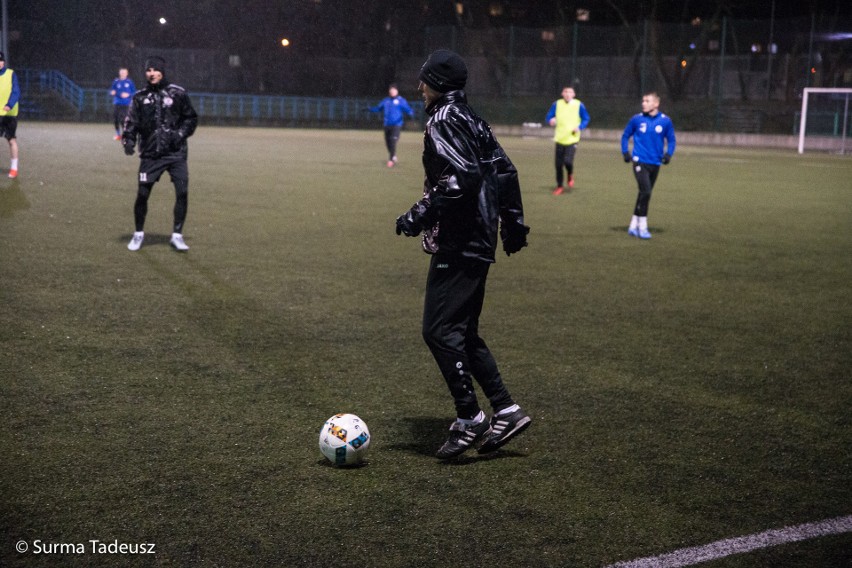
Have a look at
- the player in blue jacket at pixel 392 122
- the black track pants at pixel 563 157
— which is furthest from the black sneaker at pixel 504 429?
the player in blue jacket at pixel 392 122

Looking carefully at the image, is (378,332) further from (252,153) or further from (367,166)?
(252,153)

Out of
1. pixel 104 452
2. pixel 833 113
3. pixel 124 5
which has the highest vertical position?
pixel 124 5

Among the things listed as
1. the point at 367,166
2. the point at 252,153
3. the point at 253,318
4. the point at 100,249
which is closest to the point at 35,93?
the point at 252,153

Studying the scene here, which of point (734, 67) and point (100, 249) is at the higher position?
point (734, 67)

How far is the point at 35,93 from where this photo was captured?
48.9m

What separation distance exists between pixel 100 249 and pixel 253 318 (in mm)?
3901

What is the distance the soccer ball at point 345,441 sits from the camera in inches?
178

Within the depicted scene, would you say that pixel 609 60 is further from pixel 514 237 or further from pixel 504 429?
pixel 504 429

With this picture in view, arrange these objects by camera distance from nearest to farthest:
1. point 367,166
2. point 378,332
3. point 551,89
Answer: point 378,332 → point 367,166 → point 551,89

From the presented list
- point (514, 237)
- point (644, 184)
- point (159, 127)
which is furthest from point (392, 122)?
point (514, 237)

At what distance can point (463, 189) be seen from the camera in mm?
4344

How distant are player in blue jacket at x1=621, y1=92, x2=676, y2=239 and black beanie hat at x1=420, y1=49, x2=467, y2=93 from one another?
8738mm

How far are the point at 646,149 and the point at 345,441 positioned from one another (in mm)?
9575

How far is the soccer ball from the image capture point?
453 centimetres
